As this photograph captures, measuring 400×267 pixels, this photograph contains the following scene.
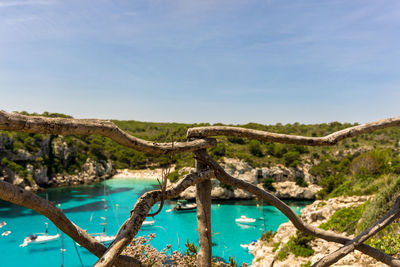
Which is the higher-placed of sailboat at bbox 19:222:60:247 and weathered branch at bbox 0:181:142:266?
weathered branch at bbox 0:181:142:266

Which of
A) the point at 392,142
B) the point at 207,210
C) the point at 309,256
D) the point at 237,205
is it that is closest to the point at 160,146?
the point at 207,210

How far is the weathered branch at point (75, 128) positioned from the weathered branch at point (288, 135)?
21 cm

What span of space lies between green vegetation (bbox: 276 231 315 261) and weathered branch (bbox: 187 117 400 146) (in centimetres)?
576

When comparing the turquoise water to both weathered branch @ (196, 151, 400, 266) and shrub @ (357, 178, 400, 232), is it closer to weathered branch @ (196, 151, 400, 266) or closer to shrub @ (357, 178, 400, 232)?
→ shrub @ (357, 178, 400, 232)

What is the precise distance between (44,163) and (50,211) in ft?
109

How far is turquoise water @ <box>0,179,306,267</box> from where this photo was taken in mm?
13203

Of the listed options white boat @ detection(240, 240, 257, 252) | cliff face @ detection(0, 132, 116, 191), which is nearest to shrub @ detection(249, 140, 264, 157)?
white boat @ detection(240, 240, 257, 252)

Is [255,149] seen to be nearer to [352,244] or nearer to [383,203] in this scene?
[383,203]

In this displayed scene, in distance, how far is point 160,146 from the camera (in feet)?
4.19

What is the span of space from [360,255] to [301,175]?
24.5m

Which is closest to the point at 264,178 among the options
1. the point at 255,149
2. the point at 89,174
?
the point at 255,149

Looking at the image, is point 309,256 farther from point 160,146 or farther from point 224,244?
point 224,244

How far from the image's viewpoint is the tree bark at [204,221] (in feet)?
5.07

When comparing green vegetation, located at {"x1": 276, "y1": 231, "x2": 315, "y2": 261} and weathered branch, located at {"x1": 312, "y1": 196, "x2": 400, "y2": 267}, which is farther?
green vegetation, located at {"x1": 276, "y1": 231, "x2": 315, "y2": 261}
